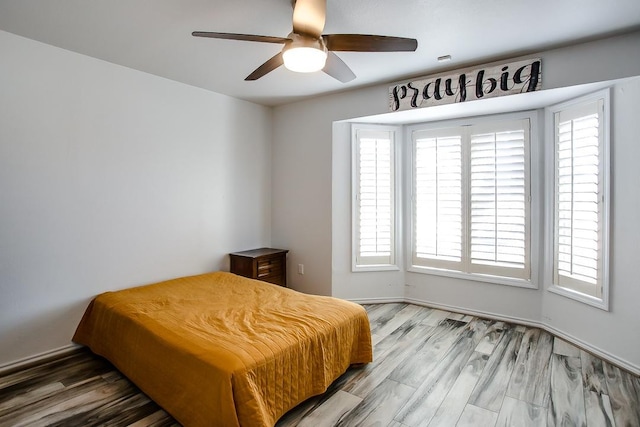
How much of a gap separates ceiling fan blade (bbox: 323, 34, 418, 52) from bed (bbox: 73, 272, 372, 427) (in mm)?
1769

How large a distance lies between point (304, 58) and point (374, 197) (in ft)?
7.61

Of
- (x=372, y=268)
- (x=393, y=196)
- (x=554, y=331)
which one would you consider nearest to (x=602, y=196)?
(x=554, y=331)

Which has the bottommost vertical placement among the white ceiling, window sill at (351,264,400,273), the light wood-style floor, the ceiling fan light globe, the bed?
the light wood-style floor

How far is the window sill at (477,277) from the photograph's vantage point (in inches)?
134

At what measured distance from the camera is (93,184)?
2.88 m

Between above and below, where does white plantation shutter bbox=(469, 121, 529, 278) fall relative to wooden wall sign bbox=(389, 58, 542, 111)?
below

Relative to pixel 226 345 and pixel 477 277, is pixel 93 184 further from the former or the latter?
pixel 477 277

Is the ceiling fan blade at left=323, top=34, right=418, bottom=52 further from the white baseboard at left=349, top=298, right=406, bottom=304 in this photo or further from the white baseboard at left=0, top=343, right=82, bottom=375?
the white baseboard at left=0, top=343, right=82, bottom=375

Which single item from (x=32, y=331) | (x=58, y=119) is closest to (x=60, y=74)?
(x=58, y=119)

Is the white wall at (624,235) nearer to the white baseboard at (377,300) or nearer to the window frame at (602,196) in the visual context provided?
the window frame at (602,196)

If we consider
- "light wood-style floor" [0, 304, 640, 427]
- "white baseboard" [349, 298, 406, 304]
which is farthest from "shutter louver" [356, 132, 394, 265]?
"light wood-style floor" [0, 304, 640, 427]

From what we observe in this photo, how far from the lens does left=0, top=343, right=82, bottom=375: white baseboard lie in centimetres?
247

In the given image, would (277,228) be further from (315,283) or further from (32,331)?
(32,331)

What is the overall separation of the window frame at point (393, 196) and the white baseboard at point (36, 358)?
280 centimetres
